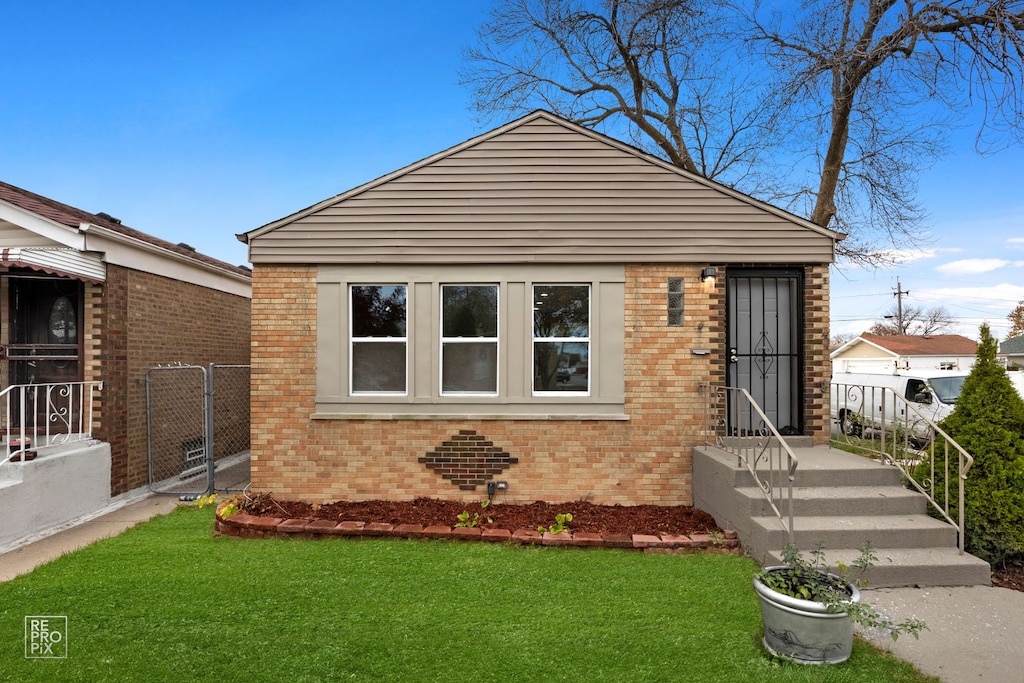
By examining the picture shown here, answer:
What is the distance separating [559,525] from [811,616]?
8.99 ft

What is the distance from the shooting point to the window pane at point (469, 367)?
6684mm

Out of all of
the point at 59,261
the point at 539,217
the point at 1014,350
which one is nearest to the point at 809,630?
the point at 539,217

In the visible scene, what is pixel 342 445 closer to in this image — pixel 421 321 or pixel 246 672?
pixel 421 321

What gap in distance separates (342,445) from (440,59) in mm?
12048

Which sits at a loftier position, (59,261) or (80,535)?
(59,261)

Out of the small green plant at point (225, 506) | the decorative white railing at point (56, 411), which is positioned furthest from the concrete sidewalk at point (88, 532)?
the decorative white railing at point (56, 411)

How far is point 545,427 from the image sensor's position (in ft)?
21.4

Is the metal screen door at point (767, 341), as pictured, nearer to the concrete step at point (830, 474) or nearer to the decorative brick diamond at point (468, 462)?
the concrete step at point (830, 474)

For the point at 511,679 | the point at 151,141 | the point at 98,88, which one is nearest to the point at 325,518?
the point at 511,679

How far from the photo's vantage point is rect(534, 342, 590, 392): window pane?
6625mm

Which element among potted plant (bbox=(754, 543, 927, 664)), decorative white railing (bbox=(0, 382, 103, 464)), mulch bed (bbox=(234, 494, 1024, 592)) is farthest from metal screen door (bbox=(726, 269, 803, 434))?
decorative white railing (bbox=(0, 382, 103, 464))

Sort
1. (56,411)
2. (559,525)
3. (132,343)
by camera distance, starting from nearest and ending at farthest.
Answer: (559,525)
(56,411)
(132,343)

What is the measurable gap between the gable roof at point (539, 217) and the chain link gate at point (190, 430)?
10.2 ft

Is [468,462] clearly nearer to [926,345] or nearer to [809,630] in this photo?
[809,630]
